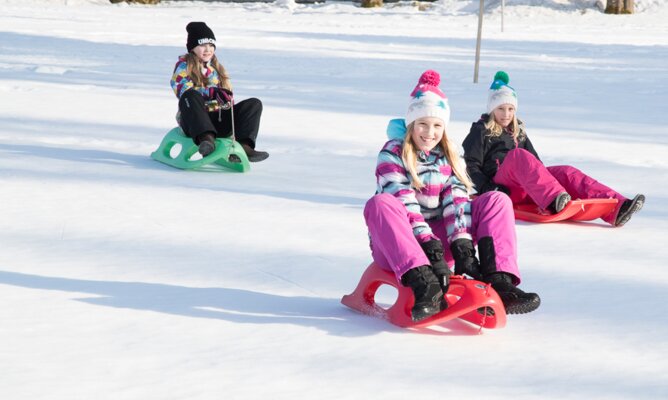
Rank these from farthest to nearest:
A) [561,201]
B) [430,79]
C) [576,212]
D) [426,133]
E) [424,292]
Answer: [576,212], [561,201], [430,79], [426,133], [424,292]

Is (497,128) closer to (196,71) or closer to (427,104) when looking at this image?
(427,104)

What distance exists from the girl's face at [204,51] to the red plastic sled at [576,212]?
223cm

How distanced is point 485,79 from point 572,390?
32.2 ft

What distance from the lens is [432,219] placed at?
150 inches

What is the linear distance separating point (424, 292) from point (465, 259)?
11.6 inches

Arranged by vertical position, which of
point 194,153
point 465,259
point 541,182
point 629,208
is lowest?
point 194,153

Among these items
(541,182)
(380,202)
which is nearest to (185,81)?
(541,182)

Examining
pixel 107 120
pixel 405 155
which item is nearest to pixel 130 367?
pixel 405 155

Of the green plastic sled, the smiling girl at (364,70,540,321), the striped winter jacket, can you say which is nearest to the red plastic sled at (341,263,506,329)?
the smiling girl at (364,70,540,321)

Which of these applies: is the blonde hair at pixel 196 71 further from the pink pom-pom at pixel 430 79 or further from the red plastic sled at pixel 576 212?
the pink pom-pom at pixel 430 79

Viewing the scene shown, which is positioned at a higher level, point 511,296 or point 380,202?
point 380,202

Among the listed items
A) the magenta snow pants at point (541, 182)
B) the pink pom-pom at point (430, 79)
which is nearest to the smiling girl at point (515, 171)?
the magenta snow pants at point (541, 182)

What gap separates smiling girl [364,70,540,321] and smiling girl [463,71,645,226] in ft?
4.81

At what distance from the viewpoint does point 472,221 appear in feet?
12.2
